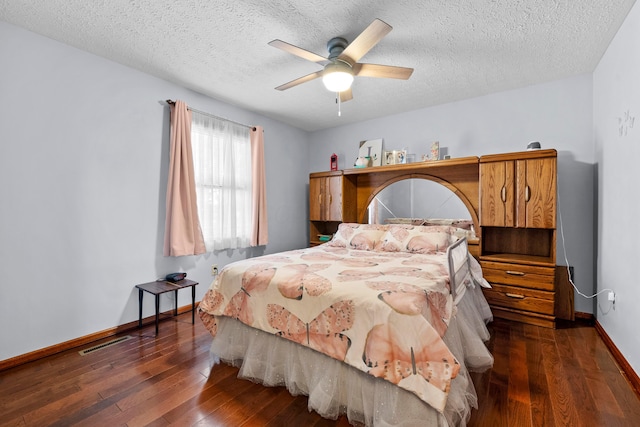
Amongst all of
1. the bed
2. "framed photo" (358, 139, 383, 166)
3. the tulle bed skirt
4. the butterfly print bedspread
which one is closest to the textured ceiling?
"framed photo" (358, 139, 383, 166)

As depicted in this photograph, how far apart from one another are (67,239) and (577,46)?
4.42m

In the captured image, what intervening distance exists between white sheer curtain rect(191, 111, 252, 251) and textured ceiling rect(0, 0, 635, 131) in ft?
1.63

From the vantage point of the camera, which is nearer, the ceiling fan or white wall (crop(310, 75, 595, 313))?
the ceiling fan

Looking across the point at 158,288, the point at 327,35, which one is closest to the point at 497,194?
the point at 327,35

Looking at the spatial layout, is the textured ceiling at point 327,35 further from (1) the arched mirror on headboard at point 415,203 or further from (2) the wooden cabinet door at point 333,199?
(2) the wooden cabinet door at point 333,199

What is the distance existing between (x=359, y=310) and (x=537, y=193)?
2.35 meters

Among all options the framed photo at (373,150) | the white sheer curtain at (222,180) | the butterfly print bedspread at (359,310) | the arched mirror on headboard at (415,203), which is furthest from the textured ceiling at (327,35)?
the butterfly print bedspread at (359,310)

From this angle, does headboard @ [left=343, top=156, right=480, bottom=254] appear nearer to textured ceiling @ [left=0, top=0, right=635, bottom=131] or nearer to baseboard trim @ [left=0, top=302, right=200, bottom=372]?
textured ceiling @ [left=0, top=0, right=635, bottom=131]

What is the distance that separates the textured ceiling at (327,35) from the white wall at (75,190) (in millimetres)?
242

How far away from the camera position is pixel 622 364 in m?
2.05


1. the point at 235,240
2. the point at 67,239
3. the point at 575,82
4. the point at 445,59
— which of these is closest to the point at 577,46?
the point at 575,82

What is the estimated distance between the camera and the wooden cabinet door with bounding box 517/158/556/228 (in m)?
2.77

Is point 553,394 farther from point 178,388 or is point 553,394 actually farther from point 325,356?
point 178,388

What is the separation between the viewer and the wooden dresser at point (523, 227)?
279cm
